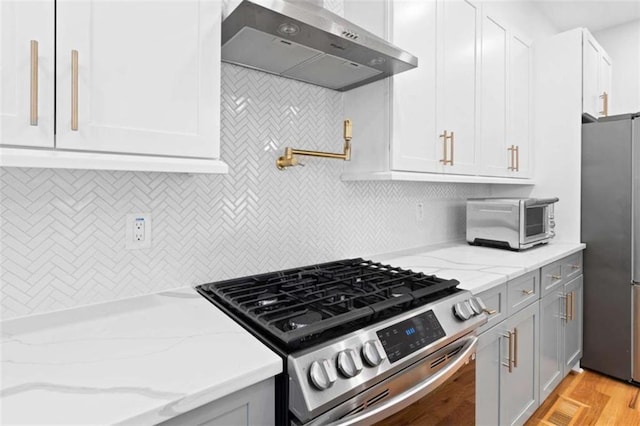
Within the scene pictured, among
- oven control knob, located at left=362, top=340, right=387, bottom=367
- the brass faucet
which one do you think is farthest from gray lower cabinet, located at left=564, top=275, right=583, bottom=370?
oven control knob, located at left=362, top=340, right=387, bottom=367

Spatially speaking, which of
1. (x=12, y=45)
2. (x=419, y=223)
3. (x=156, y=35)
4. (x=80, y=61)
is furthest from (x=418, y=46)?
(x=12, y=45)

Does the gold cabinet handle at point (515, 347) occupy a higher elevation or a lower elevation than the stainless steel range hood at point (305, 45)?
lower

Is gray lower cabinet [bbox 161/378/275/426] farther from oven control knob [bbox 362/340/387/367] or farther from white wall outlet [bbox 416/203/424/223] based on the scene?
white wall outlet [bbox 416/203/424/223]

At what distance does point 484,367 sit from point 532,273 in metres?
0.66

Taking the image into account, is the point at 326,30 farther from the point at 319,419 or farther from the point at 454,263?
the point at 454,263

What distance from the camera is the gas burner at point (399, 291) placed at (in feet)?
4.18

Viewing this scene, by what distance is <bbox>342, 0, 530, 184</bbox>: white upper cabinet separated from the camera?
1659 mm

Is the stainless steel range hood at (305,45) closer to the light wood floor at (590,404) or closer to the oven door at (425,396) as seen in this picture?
the oven door at (425,396)

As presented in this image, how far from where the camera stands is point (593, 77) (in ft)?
8.98

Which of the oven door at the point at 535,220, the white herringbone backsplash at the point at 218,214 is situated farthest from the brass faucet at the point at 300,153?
the oven door at the point at 535,220

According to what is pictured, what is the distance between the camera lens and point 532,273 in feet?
6.20

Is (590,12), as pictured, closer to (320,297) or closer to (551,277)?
(551,277)

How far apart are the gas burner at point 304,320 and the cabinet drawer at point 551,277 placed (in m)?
1.55

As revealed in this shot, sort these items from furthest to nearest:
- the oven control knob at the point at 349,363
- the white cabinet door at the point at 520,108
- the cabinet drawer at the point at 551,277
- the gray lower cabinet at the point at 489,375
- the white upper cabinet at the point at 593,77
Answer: the white upper cabinet at the point at 593,77 < the white cabinet door at the point at 520,108 < the cabinet drawer at the point at 551,277 < the gray lower cabinet at the point at 489,375 < the oven control knob at the point at 349,363
